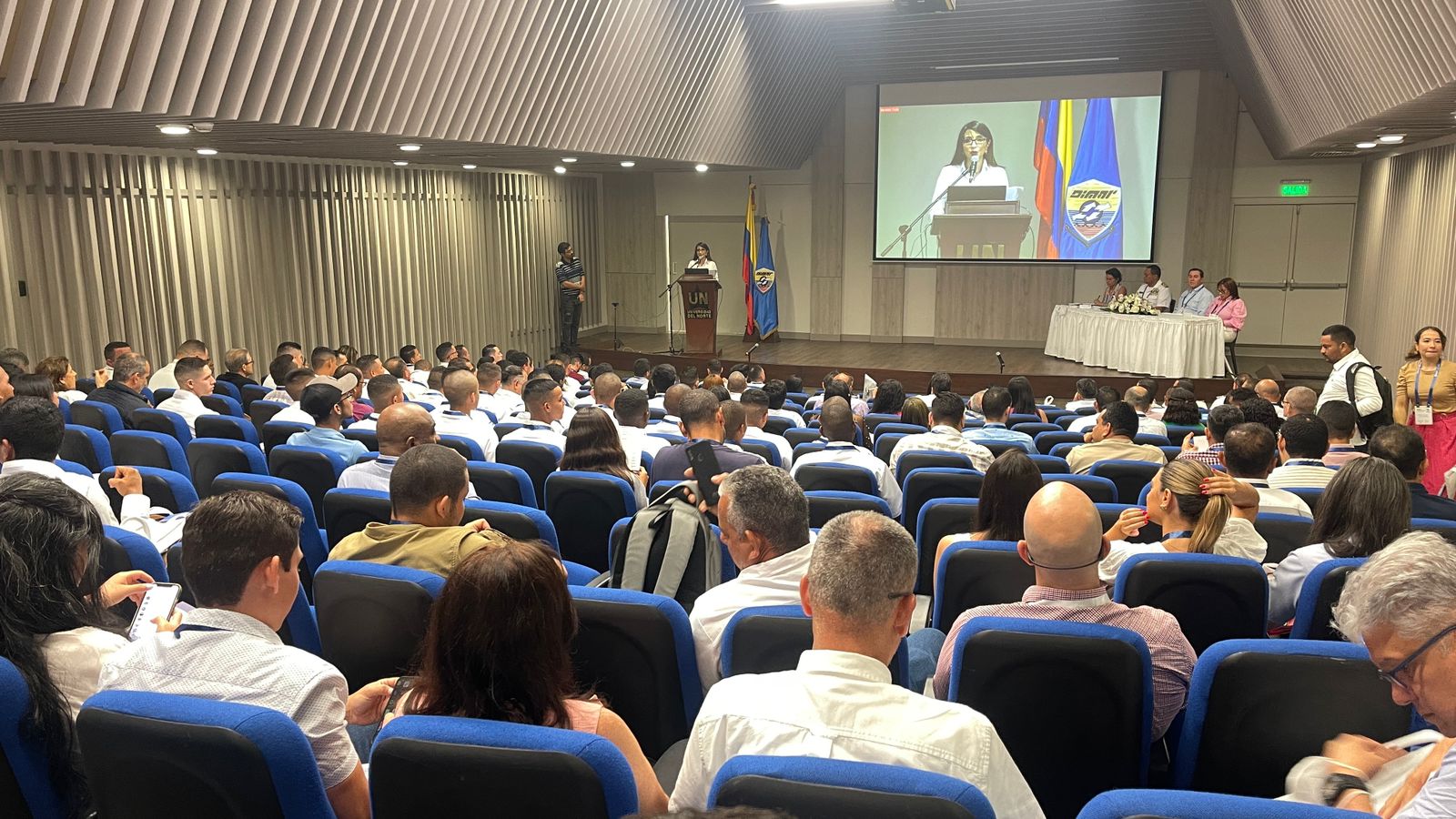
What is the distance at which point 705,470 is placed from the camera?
3.18m

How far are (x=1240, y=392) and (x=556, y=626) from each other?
658cm

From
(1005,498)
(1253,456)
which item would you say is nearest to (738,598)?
(1005,498)

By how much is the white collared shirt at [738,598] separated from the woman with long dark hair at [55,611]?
1.37m

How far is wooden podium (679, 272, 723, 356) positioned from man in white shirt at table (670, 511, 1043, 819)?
12.3 metres

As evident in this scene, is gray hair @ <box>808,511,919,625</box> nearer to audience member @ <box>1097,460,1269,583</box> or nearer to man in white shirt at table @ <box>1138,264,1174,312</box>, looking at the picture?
audience member @ <box>1097,460,1269,583</box>

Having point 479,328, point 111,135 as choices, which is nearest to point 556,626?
point 111,135

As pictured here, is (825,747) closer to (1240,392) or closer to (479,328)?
(1240,392)

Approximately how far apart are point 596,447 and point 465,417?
1.88 meters

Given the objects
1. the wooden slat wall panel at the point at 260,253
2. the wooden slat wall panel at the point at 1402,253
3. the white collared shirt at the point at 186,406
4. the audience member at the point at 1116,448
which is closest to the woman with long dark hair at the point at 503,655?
the audience member at the point at 1116,448

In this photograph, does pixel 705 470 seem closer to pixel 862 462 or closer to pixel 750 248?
pixel 862 462

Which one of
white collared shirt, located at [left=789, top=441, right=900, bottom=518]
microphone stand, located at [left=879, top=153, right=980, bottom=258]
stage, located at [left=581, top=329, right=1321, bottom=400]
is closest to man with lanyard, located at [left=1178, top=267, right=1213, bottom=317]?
stage, located at [left=581, top=329, right=1321, bottom=400]

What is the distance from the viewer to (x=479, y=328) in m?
14.5

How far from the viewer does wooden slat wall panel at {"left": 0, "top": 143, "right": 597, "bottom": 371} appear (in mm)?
8969

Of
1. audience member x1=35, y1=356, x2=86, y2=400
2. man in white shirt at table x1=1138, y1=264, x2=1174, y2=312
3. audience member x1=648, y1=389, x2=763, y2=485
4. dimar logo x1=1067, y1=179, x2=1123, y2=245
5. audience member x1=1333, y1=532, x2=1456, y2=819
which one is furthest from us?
dimar logo x1=1067, y1=179, x2=1123, y2=245
